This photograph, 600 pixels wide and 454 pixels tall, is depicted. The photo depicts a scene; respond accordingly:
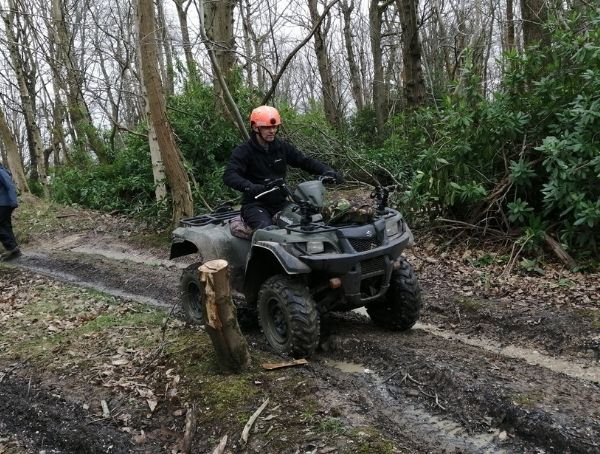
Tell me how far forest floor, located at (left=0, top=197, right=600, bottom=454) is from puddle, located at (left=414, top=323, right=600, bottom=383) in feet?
0.06

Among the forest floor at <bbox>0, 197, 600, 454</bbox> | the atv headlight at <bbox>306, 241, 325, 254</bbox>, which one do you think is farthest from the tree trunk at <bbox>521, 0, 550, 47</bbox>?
the atv headlight at <bbox>306, 241, 325, 254</bbox>

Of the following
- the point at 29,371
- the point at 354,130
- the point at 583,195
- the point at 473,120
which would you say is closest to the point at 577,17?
the point at 473,120

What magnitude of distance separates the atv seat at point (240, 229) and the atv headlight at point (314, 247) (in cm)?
100

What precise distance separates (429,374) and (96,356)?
10.3 ft

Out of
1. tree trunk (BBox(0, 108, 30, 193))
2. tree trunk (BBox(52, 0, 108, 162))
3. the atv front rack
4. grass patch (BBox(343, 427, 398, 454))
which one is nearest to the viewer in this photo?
grass patch (BBox(343, 427, 398, 454))

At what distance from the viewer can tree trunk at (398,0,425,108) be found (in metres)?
11.8

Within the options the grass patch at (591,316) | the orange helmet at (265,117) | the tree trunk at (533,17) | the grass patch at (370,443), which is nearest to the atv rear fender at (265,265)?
the orange helmet at (265,117)

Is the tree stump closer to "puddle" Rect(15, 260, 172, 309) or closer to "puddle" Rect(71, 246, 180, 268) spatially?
"puddle" Rect(15, 260, 172, 309)

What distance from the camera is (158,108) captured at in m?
10.0

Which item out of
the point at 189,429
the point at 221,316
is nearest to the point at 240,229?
the point at 221,316

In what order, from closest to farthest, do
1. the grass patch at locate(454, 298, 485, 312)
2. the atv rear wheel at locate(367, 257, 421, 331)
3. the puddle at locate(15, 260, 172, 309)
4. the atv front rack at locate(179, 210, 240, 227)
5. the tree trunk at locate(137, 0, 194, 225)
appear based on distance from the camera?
the atv rear wheel at locate(367, 257, 421, 331), the atv front rack at locate(179, 210, 240, 227), the grass patch at locate(454, 298, 485, 312), the puddle at locate(15, 260, 172, 309), the tree trunk at locate(137, 0, 194, 225)

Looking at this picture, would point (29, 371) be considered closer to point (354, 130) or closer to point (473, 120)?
point (473, 120)

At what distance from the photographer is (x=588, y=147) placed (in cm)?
738

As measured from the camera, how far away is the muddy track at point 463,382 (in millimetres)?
3811
